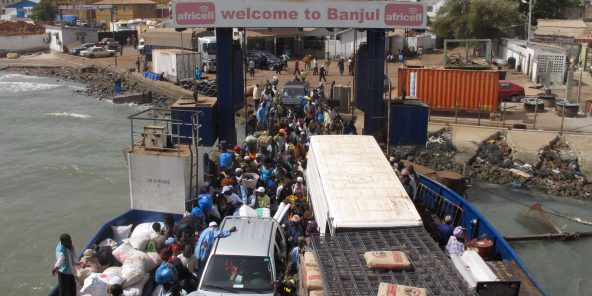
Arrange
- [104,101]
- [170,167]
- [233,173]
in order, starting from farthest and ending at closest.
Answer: [104,101] < [233,173] < [170,167]

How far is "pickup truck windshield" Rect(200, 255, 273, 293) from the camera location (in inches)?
321

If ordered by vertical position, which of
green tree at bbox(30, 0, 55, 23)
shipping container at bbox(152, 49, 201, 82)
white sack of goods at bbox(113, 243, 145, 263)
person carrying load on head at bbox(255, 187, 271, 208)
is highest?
green tree at bbox(30, 0, 55, 23)

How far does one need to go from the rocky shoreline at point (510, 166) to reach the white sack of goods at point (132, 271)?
12.4m

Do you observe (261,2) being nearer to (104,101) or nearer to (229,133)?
(229,133)

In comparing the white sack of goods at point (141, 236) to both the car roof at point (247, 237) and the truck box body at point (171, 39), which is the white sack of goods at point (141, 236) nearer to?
the car roof at point (247, 237)

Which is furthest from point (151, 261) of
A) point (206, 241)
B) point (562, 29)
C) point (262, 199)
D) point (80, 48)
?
point (80, 48)

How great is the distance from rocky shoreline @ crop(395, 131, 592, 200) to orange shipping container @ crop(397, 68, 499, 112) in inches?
113

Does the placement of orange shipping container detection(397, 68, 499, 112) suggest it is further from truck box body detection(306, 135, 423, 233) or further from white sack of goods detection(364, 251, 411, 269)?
white sack of goods detection(364, 251, 411, 269)

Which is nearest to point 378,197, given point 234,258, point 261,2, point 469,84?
point 234,258

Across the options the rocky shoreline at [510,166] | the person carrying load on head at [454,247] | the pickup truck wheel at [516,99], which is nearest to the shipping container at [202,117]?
the rocky shoreline at [510,166]

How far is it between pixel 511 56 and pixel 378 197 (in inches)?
1361

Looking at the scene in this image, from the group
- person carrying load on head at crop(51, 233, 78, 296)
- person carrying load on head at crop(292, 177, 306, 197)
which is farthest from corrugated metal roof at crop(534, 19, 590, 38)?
person carrying load on head at crop(51, 233, 78, 296)

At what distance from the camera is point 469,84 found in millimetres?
24359

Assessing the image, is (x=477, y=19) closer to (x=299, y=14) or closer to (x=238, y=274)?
(x=299, y=14)
